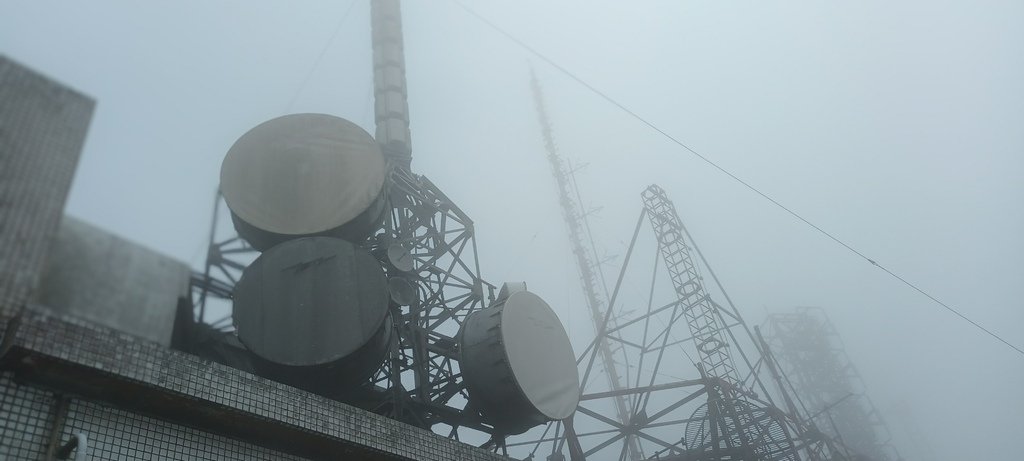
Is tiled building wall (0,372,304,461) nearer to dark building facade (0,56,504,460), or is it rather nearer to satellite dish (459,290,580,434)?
dark building facade (0,56,504,460)

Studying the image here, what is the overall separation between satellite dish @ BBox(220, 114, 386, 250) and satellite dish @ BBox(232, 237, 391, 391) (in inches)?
26.3

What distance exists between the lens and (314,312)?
9961 millimetres

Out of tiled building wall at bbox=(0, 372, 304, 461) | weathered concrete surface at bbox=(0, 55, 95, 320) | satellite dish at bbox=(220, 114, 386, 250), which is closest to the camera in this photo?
weathered concrete surface at bbox=(0, 55, 95, 320)

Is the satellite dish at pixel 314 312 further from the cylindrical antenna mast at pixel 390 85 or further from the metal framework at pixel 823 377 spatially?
the metal framework at pixel 823 377

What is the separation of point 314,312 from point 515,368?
3.56 m

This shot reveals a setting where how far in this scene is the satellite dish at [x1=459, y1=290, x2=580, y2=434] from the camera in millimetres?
11859

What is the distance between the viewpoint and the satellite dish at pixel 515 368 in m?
11.9

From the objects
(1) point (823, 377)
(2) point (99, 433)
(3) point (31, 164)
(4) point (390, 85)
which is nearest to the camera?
(3) point (31, 164)

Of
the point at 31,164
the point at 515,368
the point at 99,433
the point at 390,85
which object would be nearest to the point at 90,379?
the point at 99,433

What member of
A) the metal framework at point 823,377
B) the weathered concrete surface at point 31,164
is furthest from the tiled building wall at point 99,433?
the metal framework at point 823,377

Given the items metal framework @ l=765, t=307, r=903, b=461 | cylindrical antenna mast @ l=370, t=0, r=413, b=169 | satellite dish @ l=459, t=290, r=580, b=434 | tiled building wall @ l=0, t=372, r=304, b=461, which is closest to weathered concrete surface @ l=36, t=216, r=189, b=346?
tiled building wall @ l=0, t=372, r=304, b=461

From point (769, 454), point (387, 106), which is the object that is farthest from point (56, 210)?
point (769, 454)

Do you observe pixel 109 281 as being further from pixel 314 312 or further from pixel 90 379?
pixel 314 312

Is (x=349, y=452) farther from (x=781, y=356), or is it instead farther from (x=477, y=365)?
(x=781, y=356)
